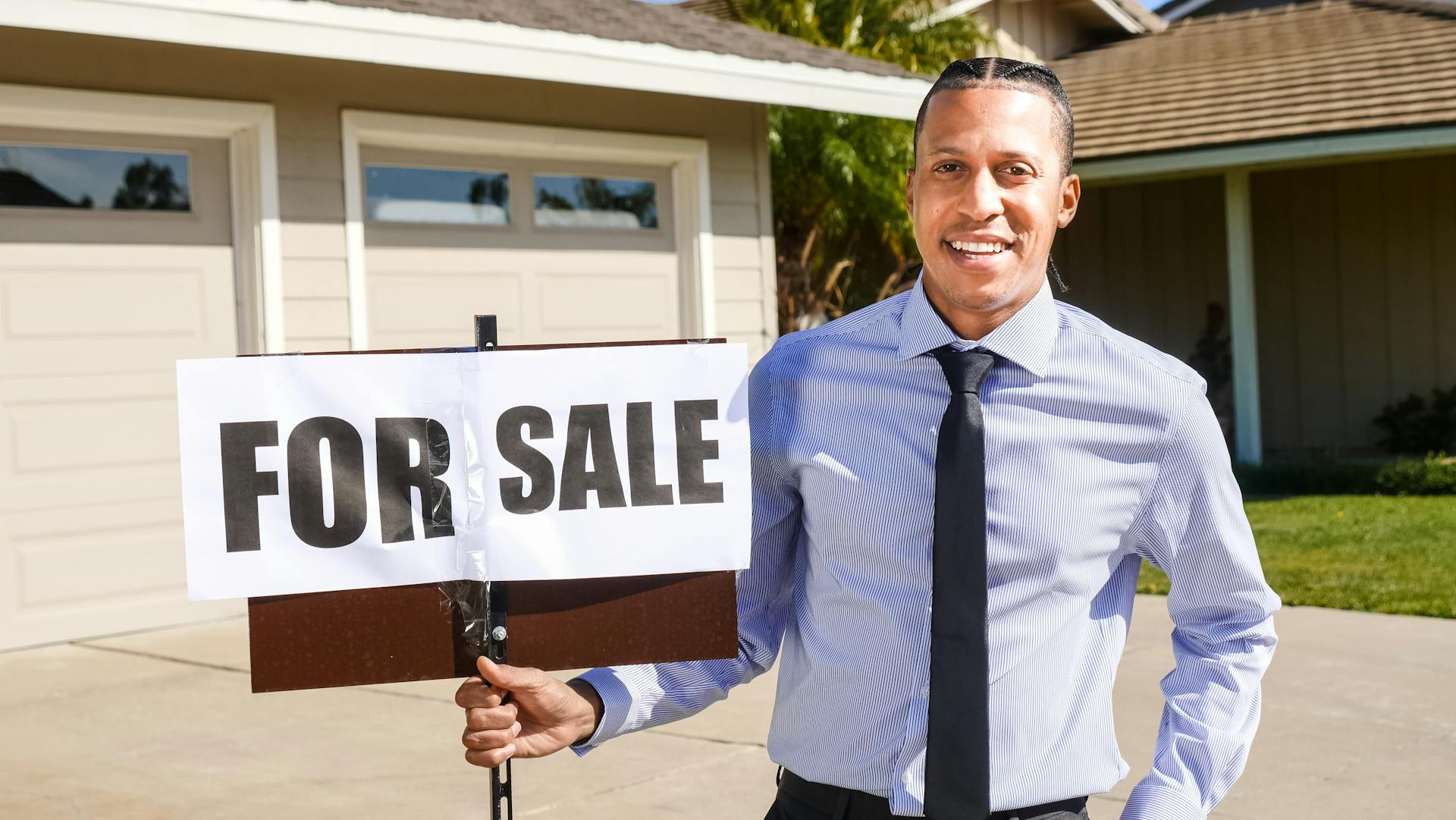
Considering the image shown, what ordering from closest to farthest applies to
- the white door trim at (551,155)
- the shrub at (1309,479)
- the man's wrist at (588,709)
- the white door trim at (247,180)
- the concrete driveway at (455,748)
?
the man's wrist at (588,709), the concrete driveway at (455,748), the white door trim at (247,180), the white door trim at (551,155), the shrub at (1309,479)

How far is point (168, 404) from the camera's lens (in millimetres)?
7316

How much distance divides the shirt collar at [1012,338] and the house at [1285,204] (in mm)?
11143

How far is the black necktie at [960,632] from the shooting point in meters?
1.81

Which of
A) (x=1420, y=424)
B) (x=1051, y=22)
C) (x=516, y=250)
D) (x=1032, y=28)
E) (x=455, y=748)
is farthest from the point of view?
(x=1051, y=22)

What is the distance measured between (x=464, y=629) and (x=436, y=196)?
22.5 feet

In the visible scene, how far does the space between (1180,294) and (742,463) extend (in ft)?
51.1

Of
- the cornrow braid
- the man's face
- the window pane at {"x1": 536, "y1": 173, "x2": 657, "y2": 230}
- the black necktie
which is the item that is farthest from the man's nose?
the window pane at {"x1": 536, "y1": 173, "x2": 657, "y2": 230}

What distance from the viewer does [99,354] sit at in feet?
23.4

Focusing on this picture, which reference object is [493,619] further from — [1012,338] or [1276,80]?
[1276,80]

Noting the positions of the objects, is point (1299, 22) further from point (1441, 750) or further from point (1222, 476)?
point (1222, 476)

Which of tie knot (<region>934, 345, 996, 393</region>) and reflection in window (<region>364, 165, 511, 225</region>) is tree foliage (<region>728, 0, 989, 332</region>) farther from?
tie knot (<region>934, 345, 996, 393</region>)

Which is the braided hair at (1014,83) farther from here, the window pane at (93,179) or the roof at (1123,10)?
the roof at (1123,10)

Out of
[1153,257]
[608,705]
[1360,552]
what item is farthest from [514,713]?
[1153,257]

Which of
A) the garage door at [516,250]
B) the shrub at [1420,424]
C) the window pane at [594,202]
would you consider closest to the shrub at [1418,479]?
the shrub at [1420,424]
